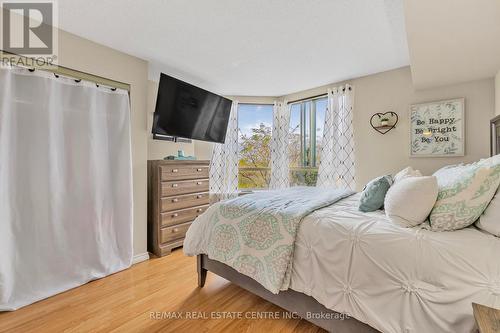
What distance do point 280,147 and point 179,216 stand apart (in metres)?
2.14

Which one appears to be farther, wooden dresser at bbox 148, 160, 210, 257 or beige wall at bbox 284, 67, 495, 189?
wooden dresser at bbox 148, 160, 210, 257

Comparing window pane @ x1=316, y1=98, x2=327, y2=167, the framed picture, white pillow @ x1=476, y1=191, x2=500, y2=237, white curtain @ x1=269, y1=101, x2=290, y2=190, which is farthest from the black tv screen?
white pillow @ x1=476, y1=191, x2=500, y2=237

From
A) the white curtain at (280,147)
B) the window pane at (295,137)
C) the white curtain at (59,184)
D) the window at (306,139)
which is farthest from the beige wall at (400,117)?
the white curtain at (59,184)

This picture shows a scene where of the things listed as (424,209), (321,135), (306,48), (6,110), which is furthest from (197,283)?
(321,135)

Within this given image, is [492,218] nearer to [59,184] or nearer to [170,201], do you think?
[170,201]

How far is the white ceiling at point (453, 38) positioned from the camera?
135 cm

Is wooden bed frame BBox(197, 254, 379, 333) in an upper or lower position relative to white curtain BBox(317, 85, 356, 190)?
lower

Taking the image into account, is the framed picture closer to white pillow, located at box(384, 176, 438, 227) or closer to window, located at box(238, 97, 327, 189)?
window, located at box(238, 97, 327, 189)

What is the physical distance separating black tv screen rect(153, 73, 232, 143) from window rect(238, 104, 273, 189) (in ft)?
2.15

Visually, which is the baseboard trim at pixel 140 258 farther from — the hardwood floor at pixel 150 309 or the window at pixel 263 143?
the window at pixel 263 143

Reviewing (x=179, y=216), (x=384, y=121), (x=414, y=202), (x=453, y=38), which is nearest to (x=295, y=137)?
(x=384, y=121)

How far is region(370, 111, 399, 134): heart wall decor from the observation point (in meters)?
2.92

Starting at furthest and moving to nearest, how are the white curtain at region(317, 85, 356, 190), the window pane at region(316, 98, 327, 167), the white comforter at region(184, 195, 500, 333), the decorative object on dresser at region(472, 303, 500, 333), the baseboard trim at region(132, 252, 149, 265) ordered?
1. the window pane at region(316, 98, 327, 167)
2. the white curtain at region(317, 85, 356, 190)
3. the baseboard trim at region(132, 252, 149, 265)
4. the white comforter at region(184, 195, 500, 333)
5. the decorative object on dresser at region(472, 303, 500, 333)

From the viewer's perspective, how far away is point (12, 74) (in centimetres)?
179
